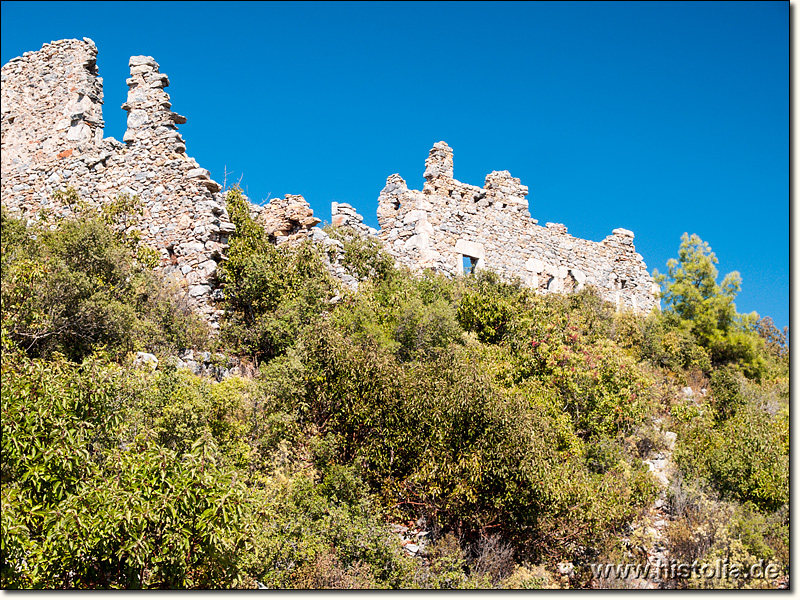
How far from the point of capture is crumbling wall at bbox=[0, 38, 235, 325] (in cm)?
1460

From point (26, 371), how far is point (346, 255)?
9.42m

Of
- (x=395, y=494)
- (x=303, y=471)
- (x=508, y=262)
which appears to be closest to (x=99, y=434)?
(x=303, y=471)

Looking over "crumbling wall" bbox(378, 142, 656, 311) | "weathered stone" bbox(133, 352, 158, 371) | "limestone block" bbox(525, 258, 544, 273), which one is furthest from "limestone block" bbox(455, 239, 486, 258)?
"weathered stone" bbox(133, 352, 158, 371)

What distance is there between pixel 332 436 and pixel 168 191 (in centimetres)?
742

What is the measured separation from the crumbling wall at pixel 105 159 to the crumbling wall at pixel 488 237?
5.26m

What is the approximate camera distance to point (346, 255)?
632 inches

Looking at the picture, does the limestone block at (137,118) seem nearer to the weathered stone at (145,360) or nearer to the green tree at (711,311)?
the weathered stone at (145,360)

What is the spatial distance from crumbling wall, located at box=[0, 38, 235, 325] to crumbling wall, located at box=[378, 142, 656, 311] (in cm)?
526

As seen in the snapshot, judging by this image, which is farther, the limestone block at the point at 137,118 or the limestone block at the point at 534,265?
the limestone block at the point at 534,265

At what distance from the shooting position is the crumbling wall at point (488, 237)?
61.6ft

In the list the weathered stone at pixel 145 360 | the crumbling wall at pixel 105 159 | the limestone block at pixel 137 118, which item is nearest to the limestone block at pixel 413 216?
the crumbling wall at pixel 105 159

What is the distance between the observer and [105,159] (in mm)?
15891

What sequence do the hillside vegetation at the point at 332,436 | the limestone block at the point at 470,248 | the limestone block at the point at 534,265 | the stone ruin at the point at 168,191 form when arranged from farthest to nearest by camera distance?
the limestone block at the point at 534,265
the limestone block at the point at 470,248
the stone ruin at the point at 168,191
the hillside vegetation at the point at 332,436

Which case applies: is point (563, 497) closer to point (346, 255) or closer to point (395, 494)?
point (395, 494)
